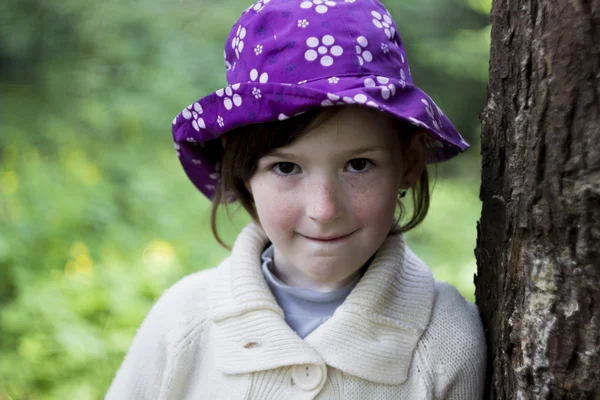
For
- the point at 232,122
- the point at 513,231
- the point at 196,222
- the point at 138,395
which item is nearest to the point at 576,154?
the point at 513,231

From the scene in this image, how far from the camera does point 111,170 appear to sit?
4.55 meters

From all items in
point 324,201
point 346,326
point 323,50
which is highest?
point 323,50

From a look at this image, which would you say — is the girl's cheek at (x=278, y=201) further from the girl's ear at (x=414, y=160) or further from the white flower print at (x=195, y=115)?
the girl's ear at (x=414, y=160)

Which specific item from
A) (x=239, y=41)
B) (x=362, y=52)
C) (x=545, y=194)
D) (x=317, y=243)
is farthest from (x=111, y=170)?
(x=545, y=194)

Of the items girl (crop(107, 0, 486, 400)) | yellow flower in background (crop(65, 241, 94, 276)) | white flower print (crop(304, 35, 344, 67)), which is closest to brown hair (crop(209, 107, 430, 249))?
girl (crop(107, 0, 486, 400))

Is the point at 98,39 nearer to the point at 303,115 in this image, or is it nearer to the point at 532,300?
the point at 303,115

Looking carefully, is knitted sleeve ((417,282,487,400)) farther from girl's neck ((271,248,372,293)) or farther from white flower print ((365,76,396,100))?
white flower print ((365,76,396,100))

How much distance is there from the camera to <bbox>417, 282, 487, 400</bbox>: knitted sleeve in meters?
1.64

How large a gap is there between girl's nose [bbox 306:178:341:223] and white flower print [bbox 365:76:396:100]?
0.23 metres

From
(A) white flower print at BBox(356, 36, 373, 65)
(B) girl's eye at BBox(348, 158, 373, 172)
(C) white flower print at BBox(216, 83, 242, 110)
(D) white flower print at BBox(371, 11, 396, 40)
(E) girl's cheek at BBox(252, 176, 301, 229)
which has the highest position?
(D) white flower print at BBox(371, 11, 396, 40)

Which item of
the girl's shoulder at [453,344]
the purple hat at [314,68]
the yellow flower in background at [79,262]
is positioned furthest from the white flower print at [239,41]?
the yellow flower in background at [79,262]

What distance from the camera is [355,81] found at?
4.89ft

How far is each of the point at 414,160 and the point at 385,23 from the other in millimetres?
372

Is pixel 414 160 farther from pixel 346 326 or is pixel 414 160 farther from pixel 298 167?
pixel 346 326
